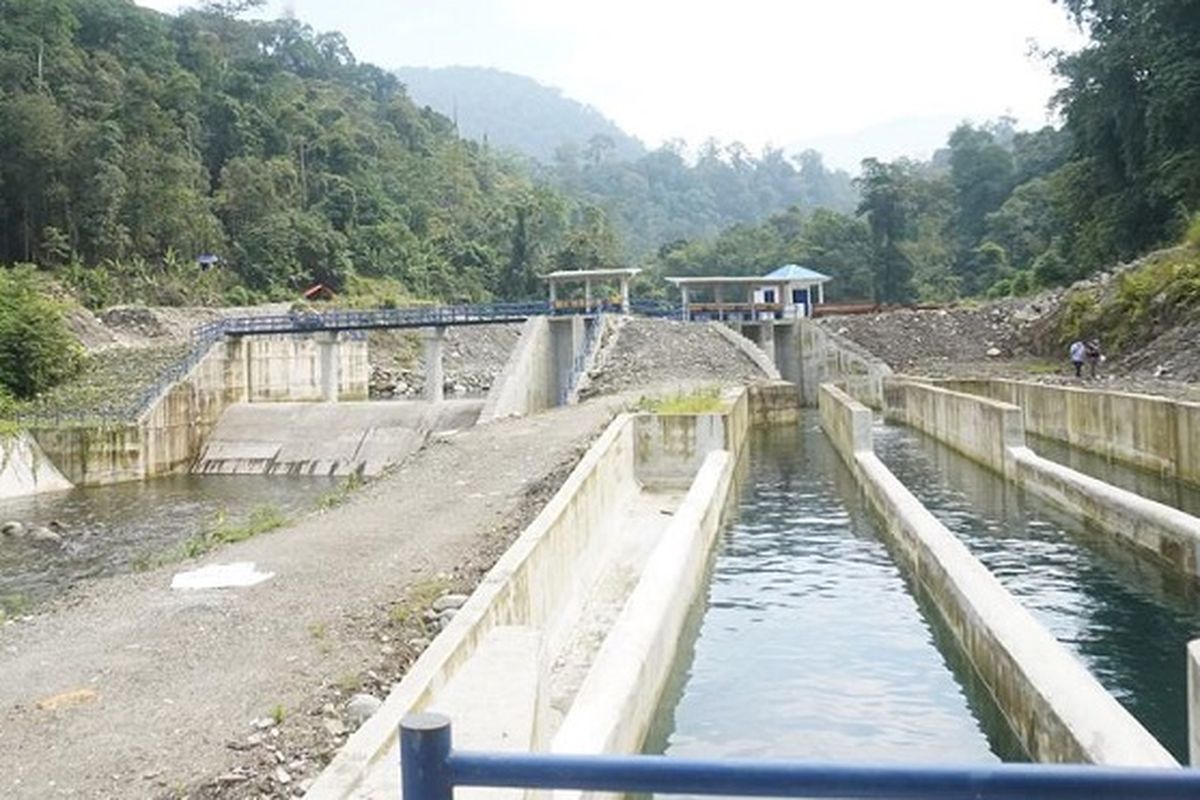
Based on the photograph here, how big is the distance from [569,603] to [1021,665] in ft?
19.1

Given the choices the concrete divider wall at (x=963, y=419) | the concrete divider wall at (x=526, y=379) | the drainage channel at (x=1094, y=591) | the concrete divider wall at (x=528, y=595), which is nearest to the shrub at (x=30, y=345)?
the concrete divider wall at (x=526, y=379)

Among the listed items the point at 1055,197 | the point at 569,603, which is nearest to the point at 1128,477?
the point at 569,603

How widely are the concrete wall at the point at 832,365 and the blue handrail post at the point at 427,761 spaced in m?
37.9

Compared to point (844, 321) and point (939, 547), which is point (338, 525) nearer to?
point (939, 547)

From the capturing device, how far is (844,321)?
48.2 metres

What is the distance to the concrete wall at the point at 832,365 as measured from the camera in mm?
40375

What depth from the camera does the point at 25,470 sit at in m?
30.2

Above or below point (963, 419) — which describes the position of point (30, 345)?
above

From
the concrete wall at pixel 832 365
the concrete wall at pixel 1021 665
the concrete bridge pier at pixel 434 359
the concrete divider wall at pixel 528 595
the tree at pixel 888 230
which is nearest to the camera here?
the concrete divider wall at pixel 528 595

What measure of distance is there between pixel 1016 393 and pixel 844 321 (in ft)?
54.4

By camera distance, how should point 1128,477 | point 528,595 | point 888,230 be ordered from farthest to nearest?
point 888,230 → point 1128,477 → point 528,595

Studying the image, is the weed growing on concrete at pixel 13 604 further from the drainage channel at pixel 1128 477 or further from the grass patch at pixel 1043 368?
the grass patch at pixel 1043 368

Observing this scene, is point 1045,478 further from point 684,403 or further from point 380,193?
point 380,193

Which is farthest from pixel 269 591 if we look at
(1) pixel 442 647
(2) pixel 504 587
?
(1) pixel 442 647
